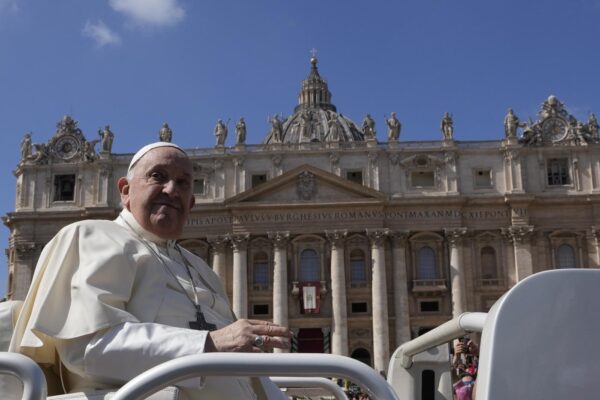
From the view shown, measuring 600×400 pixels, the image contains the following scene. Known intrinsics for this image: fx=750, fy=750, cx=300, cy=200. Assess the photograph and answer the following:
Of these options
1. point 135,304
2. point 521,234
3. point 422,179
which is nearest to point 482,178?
point 422,179

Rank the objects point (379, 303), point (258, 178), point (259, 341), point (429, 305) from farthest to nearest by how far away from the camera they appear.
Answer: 1. point (258, 178)
2. point (429, 305)
3. point (379, 303)
4. point (259, 341)

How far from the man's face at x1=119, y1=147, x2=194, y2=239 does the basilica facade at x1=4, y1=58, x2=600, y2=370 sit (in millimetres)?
36100

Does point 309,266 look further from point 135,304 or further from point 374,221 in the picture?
point 135,304

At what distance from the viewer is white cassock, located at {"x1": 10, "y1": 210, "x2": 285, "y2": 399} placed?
276 cm

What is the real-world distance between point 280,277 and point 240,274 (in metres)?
2.19

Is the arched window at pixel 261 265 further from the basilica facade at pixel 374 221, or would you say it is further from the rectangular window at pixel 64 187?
the rectangular window at pixel 64 187

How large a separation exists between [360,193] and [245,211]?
20.9ft

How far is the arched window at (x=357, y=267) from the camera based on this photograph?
40594mm

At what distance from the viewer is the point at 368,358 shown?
39938mm

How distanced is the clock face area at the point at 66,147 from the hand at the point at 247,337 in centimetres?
4406

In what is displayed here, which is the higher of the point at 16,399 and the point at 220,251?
the point at 220,251

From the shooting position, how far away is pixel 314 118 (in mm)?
70312

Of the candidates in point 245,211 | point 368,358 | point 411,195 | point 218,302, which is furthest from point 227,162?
point 218,302

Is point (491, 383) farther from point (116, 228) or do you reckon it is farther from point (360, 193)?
point (360, 193)
